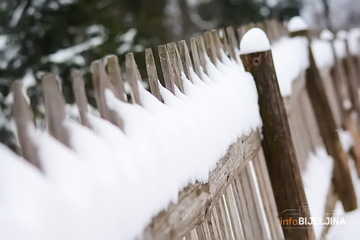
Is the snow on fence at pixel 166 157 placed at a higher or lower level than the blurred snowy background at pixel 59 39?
lower

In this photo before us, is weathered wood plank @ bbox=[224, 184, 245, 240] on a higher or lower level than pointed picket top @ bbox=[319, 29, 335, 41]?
lower

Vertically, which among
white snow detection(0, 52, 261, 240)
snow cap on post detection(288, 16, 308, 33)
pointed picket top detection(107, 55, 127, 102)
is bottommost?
white snow detection(0, 52, 261, 240)

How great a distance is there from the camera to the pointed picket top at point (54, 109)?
3.05 ft

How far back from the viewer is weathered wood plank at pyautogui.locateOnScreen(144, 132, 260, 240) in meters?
1.11

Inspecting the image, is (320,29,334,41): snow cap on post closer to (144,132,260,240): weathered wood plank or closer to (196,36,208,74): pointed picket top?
(196,36,208,74): pointed picket top

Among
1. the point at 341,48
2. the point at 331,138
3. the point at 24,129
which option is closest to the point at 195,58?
the point at 24,129

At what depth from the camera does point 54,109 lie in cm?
95

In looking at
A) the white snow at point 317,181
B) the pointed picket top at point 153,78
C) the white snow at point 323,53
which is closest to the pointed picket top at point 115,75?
the pointed picket top at point 153,78

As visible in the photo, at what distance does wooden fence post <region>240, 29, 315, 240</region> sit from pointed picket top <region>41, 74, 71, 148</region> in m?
1.50

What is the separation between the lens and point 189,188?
129 cm

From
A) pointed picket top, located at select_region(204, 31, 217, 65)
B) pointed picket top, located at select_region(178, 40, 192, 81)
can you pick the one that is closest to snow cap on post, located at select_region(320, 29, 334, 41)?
pointed picket top, located at select_region(204, 31, 217, 65)

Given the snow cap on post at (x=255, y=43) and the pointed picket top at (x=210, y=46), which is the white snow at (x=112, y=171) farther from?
the snow cap on post at (x=255, y=43)

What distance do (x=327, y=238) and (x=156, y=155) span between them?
6.94 feet

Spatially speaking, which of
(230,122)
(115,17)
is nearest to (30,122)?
(230,122)
